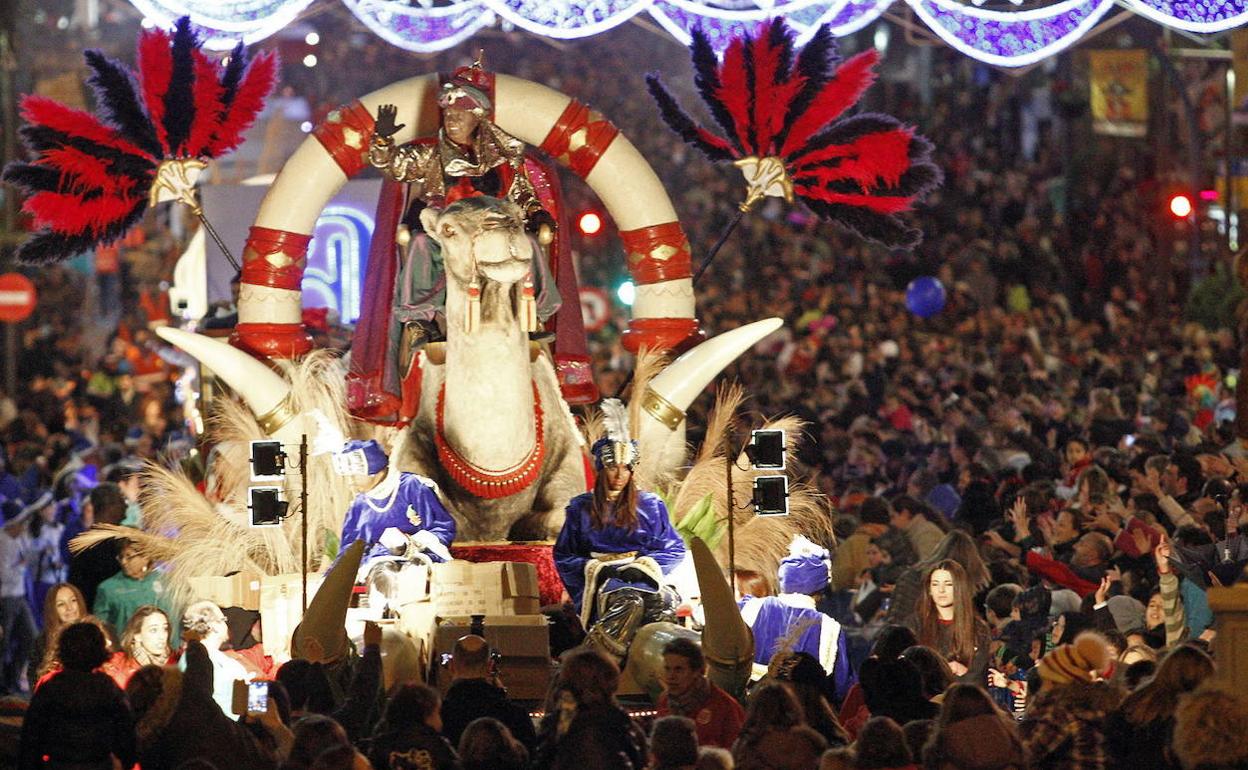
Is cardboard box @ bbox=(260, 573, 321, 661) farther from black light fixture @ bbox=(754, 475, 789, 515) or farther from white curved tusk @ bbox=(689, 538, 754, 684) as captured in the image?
white curved tusk @ bbox=(689, 538, 754, 684)

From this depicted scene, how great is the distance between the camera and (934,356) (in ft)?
76.8

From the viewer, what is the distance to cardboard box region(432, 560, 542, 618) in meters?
14.2

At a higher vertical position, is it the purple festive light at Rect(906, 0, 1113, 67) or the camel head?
the purple festive light at Rect(906, 0, 1113, 67)

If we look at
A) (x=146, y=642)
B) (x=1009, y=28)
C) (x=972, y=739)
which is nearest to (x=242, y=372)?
(x=146, y=642)

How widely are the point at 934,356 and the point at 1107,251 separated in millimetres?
6294

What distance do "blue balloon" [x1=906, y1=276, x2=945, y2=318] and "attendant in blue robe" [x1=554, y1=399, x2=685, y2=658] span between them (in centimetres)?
1195

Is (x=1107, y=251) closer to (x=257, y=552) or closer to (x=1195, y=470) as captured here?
(x=1195, y=470)

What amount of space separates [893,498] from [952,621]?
391 centimetres

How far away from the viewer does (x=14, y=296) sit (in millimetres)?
27312

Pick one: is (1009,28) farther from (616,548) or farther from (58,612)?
(58,612)

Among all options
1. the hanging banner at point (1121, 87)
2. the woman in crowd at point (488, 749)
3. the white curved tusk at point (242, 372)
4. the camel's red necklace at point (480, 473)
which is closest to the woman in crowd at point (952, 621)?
the camel's red necklace at point (480, 473)

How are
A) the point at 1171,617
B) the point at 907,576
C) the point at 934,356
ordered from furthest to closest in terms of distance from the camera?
1. the point at 934,356
2. the point at 907,576
3. the point at 1171,617

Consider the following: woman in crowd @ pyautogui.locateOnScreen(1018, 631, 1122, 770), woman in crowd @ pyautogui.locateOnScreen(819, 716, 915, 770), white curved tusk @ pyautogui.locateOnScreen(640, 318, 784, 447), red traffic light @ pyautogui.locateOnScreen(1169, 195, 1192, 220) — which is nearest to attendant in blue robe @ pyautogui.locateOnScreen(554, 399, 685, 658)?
white curved tusk @ pyautogui.locateOnScreen(640, 318, 784, 447)

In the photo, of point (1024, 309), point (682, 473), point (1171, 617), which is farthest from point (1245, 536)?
point (1024, 309)
